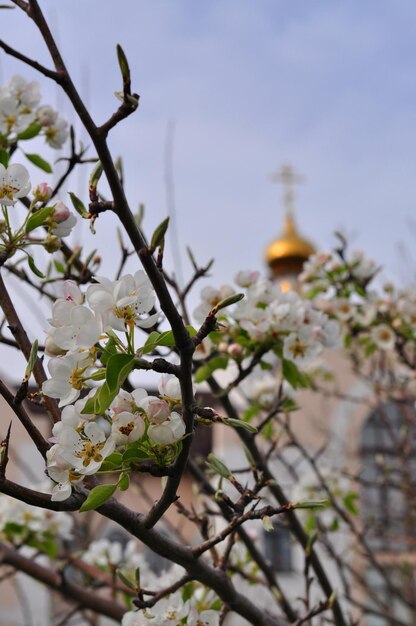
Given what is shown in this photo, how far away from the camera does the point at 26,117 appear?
1620 mm

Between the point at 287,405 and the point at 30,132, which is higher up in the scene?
the point at 30,132

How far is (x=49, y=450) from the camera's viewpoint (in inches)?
33.2

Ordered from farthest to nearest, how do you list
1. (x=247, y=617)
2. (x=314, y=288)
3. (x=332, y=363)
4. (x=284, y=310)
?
(x=332, y=363) → (x=314, y=288) → (x=284, y=310) → (x=247, y=617)

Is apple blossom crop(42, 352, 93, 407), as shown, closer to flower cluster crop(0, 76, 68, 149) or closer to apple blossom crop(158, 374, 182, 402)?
apple blossom crop(158, 374, 182, 402)

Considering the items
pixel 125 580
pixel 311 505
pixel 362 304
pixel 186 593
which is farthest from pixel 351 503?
pixel 311 505

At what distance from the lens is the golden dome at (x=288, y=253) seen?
20438mm

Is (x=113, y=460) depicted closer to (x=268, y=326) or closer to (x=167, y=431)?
(x=167, y=431)

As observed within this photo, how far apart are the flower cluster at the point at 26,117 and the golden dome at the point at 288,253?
18.8 metres

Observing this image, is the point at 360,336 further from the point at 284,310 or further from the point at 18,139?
the point at 18,139

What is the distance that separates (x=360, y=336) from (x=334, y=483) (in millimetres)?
937

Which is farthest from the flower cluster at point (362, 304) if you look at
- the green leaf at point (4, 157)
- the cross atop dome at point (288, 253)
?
the cross atop dome at point (288, 253)

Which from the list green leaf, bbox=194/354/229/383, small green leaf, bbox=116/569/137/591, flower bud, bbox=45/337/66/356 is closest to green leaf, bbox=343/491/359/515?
green leaf, bbox=194/354/229/383

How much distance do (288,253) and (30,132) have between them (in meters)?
19.1

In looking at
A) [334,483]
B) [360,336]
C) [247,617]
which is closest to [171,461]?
[247,617]
